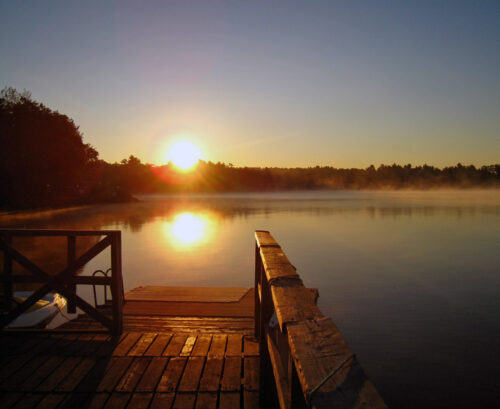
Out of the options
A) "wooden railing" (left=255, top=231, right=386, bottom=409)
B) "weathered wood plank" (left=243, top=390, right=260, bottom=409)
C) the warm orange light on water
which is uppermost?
"wooden railing" (left=255, top=231, right=386, bottom=409)

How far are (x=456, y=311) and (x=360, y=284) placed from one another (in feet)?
10.7

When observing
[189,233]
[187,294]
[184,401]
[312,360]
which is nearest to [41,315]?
[187,294]

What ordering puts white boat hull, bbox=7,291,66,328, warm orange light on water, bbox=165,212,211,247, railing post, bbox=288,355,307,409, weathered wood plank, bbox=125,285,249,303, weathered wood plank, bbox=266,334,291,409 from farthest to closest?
warm orange light on water, bbox=165,212,211,247
weathered wood plank, bbox=125,285,249,303
white boat hull, bbox=7,291,66,328
weathered wood plank, bbox=266,334,291,409
railing post, bbox=288,355,307,409

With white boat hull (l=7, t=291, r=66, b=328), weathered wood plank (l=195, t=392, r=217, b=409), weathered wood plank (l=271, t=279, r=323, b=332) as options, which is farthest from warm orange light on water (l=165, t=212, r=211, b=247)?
weathered wood plank (l=271, t=279, r=323, b=332)

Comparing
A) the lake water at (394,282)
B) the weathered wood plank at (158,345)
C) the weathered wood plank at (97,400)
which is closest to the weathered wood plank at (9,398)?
the weathered wood plank at (97,400)

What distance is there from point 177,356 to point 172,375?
429mm

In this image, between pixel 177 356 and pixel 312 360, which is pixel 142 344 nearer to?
pixel 177 356

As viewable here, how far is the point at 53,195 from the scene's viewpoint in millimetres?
43625

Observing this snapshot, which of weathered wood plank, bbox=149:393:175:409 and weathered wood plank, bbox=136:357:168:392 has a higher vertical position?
weathered wood plank, bbox=149:393:175:409

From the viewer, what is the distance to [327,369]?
1.13m

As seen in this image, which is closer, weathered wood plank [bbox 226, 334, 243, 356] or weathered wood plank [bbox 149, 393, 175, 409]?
weathered wood plank [bbox 149, 393, 175, 409]

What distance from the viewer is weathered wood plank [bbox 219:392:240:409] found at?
3.05m

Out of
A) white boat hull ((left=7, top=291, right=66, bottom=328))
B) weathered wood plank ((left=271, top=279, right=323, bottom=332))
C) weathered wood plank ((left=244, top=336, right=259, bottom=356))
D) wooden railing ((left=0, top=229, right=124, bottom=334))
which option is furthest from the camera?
white boat hull ((left=7, top=291, right=66, bottom=328))

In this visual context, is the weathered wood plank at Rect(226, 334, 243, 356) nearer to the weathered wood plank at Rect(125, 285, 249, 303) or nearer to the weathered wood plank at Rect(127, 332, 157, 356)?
the weathered wood plank at Rect(127, 332, 157, 356)
